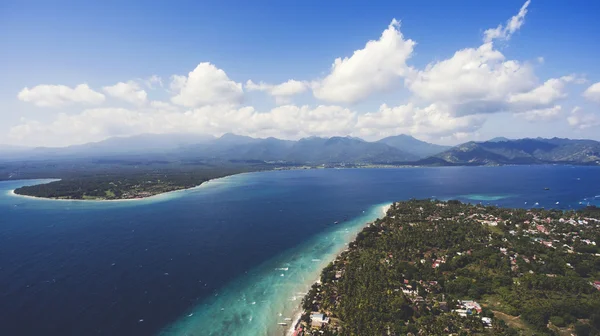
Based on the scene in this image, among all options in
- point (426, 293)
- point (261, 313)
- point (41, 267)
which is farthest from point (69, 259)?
point (426, 293)

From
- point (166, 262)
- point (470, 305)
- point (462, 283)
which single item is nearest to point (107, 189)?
point (166, 262)

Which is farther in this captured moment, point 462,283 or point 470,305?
point 462,283

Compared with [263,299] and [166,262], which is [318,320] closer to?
[263,299]

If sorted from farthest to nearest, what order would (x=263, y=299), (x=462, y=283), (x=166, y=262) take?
(x=166, y=262), (x=263, y=299), (x=462, y=283)

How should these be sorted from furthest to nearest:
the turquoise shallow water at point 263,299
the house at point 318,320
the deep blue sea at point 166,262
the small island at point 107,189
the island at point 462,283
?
the small island at point 107,189 < the deep blue sea at point 166,262 < the turquoise shallow water at point 263,299 < the house at point 318,320 < the island at point 462,283

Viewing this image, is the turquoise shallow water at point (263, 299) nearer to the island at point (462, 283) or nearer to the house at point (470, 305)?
the island at point (462, 283)

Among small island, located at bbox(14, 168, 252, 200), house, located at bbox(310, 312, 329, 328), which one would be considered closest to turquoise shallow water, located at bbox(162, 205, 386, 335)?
house, located at bbox(310, 312, 329, 328)

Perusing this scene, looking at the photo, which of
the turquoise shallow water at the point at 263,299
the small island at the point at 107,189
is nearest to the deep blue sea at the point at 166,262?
the turquoise shallow water at the point at 263,299
